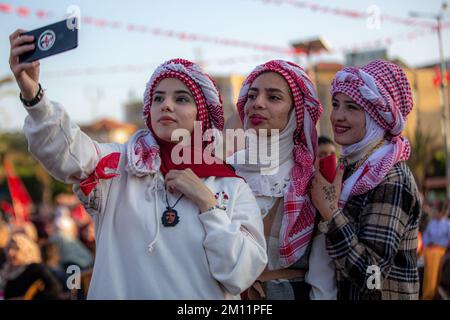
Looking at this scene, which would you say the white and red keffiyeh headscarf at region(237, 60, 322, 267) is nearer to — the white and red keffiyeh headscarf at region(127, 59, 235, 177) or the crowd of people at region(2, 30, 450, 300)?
the crowd of people at region(2, 30, 450, 300)

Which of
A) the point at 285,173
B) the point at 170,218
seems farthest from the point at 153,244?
the point at 285,173

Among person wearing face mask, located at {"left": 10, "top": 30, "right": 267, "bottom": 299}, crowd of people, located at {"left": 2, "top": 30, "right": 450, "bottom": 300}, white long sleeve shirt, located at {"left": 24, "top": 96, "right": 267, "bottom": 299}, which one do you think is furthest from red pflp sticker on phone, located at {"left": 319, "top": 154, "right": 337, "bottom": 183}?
white long sleeve shirt, located at {"left": 24, "top": 96, "right": 267, "bottom": 299}

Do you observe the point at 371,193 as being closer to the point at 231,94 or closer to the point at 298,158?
the point at 298,158

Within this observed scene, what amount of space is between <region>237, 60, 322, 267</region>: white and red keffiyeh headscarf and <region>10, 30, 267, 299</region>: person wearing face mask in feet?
1.17

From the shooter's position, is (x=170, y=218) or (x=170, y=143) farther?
(x=170, y=143)

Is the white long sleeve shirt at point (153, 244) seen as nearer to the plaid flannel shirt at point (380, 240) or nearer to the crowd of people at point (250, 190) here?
the crowd of people at point (250, 190)

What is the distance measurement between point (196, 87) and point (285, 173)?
753 mm

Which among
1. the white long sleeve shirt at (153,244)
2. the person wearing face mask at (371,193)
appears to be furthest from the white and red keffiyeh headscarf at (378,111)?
the white long sleeve shirt at (153,244)

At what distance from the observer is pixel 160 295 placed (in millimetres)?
2441

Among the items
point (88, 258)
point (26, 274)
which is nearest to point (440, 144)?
point (88, 258)

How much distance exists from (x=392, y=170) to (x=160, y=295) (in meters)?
1.38

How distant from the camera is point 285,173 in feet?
10.4

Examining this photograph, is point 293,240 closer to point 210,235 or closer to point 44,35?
point 210,235

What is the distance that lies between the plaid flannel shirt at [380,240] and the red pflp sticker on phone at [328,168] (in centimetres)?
17
